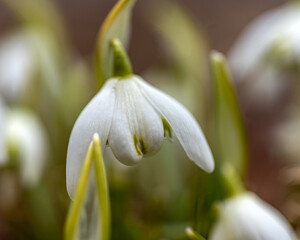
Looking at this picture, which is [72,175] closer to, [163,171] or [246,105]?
[163,171]

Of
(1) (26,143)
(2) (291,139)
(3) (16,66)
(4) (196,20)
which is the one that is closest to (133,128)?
(1) (26,143)

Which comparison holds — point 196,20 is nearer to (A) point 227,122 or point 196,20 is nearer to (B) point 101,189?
(A) point 227,122

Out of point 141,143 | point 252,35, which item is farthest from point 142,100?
point 252,35

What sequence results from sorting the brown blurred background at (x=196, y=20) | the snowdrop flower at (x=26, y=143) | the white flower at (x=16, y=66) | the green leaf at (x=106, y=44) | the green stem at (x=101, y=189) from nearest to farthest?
1. the green stem at (x=101, y=189)
2. the green leaf at (x=106, y=44)
3. the snowdrop flower at (x=26, y=143)
4. the white flower at (x=16, y=66)
5. the brown blurred background at (x=196, y=20)

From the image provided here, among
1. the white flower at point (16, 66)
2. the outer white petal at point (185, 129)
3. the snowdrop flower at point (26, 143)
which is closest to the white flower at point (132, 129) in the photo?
the outer white petal at point (185, 129)

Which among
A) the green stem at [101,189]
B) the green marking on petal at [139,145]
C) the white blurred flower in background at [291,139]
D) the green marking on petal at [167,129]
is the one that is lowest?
the white blurred flower in background at [291,139]

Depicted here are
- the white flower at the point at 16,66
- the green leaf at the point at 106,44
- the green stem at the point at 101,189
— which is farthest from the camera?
the white flower at the point at 16,66

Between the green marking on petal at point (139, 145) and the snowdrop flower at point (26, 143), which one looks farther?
the snowdrop flower at point (26, 143)

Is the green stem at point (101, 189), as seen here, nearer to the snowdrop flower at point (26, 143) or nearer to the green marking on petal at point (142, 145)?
the green marking on petal at point (142, 145)
